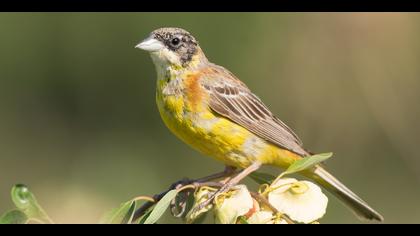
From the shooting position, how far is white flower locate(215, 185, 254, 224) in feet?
11.3

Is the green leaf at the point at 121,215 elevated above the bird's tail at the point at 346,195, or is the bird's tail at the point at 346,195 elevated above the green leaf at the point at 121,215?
the green leaf at the point at 121,215

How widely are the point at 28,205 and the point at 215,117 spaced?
1839 millimetres

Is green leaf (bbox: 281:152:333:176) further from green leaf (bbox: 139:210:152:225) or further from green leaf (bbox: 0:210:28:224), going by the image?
green leaf (bbox: 0:210:28:224)

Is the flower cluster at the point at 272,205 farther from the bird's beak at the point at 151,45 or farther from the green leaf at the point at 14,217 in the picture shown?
the bird's beak at the point at 151,45

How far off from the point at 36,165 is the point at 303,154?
278 cm

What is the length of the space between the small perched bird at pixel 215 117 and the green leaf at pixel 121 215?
112 centimetres

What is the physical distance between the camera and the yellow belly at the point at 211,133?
15.3 ft

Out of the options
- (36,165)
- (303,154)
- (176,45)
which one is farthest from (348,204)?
(36,165)

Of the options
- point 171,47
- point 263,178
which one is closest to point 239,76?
point 171,47

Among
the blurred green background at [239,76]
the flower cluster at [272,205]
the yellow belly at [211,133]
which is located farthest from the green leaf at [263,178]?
the blurred green background at [239,76]

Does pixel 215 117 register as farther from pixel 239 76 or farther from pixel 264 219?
pixel 239 76

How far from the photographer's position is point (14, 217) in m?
3.13

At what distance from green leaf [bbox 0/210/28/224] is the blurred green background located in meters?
3.01

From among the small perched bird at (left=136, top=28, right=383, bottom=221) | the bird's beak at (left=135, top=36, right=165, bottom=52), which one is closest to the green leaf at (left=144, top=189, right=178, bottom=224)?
the small perched bird at (left=136, top=28, right=383, bottom=221)
